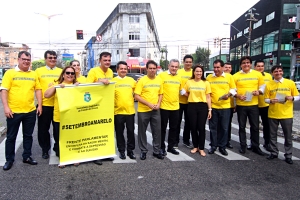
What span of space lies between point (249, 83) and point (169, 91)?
171cm

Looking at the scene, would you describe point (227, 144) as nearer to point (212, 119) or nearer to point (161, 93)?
point (212, 119)

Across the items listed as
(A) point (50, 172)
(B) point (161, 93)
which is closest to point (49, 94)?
(A) point (50, 172)

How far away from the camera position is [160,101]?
4766 millimetres

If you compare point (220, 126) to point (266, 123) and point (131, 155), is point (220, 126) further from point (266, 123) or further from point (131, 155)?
point (131, 155)

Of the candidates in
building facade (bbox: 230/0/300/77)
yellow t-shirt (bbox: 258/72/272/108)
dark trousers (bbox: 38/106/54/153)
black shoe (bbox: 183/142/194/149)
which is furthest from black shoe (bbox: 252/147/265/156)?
building facade (bbox: 230/0/300/77)

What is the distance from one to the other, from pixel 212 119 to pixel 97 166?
255 cm

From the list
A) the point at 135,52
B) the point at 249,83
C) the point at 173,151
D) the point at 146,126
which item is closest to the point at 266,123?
the point at 249,83

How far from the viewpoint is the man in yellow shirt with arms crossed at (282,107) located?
4.72 m

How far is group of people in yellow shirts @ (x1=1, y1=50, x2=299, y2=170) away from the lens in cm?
430

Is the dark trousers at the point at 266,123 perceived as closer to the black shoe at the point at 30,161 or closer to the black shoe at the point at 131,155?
the black shoe at the point at 131,155

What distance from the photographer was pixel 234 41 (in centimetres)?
5316

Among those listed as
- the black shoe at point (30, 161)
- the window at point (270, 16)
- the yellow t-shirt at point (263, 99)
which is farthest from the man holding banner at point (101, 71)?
the window at point (270, 16)

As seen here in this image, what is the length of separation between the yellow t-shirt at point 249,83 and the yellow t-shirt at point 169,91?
1.35 m

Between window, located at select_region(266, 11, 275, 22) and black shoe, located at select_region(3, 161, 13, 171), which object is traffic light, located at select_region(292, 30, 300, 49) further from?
window, located at select_region(266, 11, 275, 22)
